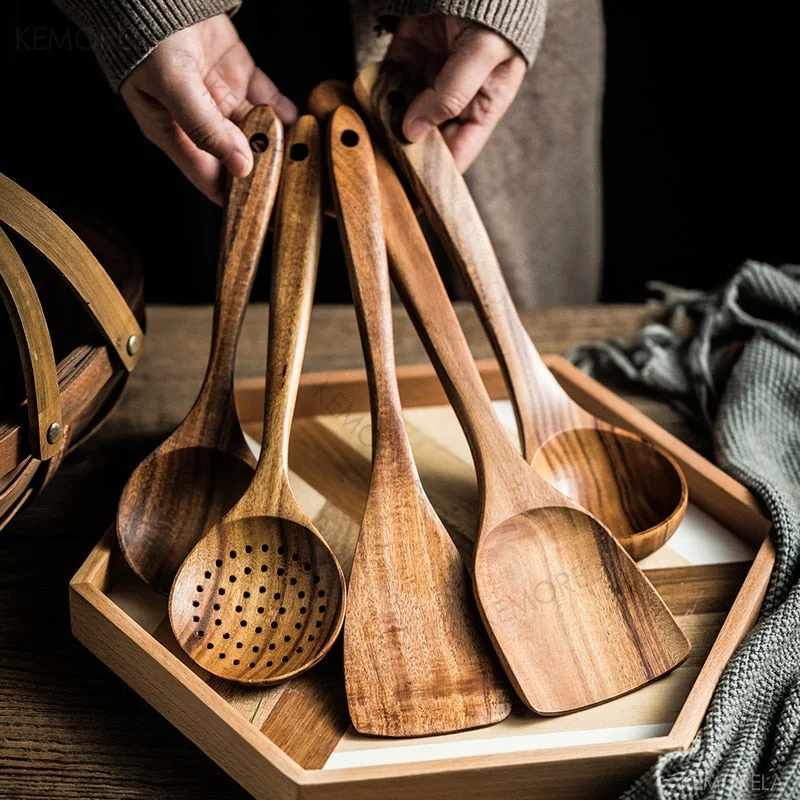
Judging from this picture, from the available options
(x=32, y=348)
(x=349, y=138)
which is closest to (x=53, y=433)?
(x=32, y=348)

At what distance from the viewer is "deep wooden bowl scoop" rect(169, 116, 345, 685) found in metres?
0.50

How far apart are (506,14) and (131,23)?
0.81 feet

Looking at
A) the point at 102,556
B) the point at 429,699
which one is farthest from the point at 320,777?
the point at 102,556

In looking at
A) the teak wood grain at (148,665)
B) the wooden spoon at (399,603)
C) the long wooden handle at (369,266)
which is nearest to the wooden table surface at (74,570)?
the teak wood grain at (148,665)

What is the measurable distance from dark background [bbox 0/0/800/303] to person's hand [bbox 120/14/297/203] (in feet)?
0.28

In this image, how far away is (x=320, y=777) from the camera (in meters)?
0.44

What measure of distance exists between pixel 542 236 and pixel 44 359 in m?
0.68

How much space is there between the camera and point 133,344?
608 mm

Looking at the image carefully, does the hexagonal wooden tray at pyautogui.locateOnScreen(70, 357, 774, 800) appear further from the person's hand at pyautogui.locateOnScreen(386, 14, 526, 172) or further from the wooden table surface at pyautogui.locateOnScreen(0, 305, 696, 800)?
the person's hand at pyautogui.locateOnScreen(386, 14, 526, 172)

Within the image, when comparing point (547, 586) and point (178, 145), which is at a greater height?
point (178, 145)

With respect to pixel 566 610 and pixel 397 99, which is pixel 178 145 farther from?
pixel 566 610

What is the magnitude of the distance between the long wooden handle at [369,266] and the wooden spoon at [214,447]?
0.05 m

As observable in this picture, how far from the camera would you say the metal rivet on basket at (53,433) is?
0.51 m

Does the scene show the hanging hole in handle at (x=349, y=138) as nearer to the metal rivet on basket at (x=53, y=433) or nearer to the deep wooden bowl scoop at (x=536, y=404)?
the deep wooden bowl scoop at (x=536, y=404)
